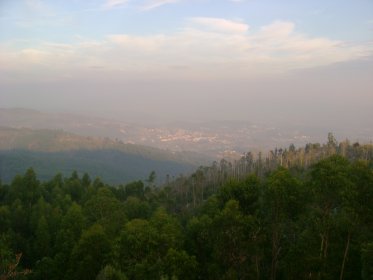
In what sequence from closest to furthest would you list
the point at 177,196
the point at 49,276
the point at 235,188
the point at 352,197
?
the point at 352,197 → the point at 235,188 → the point at 49,276 → the point at 177,196

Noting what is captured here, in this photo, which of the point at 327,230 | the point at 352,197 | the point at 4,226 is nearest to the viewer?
the point at 352,197

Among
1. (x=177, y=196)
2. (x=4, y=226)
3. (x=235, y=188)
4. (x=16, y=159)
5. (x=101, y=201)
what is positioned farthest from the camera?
(x=16, y=159)

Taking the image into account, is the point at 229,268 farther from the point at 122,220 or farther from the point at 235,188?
the point at 122,220

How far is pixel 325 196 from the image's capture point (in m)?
19.0

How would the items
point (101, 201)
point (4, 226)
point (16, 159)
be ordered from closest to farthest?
point (101, 201) → point (4, 226) → point (16, 159)

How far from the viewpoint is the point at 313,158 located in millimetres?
84062

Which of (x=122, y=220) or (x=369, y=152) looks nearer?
(x=122, y=220)

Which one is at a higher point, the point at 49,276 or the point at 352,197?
the point at 352,197

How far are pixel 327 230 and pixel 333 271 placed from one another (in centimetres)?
197

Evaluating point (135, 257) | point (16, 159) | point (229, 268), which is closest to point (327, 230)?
point (229, 268)

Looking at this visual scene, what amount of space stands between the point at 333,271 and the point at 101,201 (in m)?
20.2

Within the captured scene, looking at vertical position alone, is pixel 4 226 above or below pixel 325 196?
below

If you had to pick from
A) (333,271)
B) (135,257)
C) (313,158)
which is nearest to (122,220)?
(135,257)

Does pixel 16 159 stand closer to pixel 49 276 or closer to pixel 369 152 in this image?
pixel 369 152
